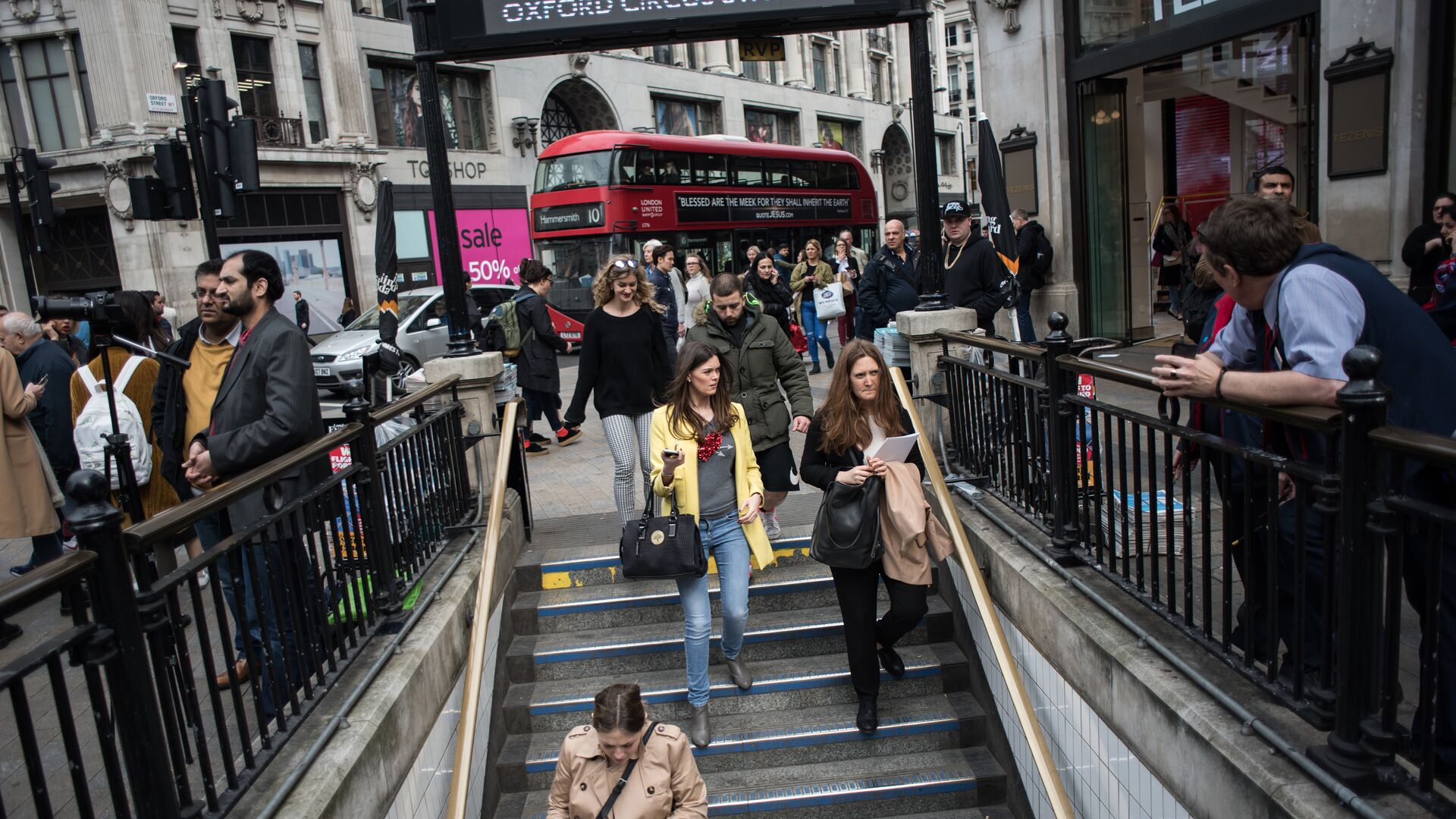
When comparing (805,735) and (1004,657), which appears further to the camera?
(805,735)

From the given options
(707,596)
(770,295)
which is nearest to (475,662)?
(707,596)

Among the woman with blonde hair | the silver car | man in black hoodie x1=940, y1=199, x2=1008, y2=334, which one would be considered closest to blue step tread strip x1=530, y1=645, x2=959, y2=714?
man in black hoodie x1=940, y1=199, x2=1008, y2=334

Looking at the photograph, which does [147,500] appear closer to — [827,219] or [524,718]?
[524,718]

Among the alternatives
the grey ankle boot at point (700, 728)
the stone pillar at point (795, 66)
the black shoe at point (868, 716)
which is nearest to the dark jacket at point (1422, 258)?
the black shoe at point (868, 716)

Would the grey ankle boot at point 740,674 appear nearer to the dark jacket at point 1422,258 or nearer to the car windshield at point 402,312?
the dark jacket at point 1422,258

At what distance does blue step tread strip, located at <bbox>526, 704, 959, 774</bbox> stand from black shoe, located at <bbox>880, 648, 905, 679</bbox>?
0.24 meters

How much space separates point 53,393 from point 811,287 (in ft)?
31.0

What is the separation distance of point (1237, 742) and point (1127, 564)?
4.01 feet

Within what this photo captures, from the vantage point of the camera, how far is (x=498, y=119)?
30.3m

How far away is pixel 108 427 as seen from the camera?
6305 millimetres

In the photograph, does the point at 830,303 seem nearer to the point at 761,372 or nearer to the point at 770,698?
the point at 761,372

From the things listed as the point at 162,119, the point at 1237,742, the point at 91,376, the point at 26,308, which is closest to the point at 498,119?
the point at 162,119

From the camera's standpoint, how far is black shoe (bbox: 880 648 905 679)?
5.54 meters

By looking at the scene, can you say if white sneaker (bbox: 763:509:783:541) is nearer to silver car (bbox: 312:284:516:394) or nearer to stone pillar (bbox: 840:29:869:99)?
silver car (bbox: 312:284:516:394)
